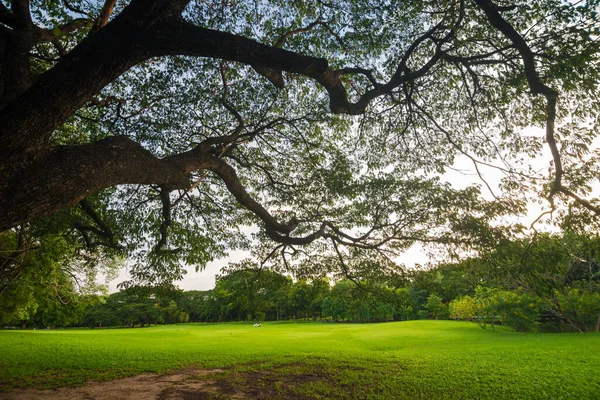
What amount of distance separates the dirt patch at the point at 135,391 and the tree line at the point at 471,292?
7.99ft

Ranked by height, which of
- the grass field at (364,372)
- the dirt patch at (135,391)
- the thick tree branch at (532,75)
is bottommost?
the grass field at (364,372)

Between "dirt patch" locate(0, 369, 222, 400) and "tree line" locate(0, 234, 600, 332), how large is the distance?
2435 mm

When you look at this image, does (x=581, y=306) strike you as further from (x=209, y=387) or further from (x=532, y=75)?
(x=209, y=387)

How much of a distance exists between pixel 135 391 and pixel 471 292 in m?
41.0

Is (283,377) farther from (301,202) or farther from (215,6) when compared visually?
(215,6)

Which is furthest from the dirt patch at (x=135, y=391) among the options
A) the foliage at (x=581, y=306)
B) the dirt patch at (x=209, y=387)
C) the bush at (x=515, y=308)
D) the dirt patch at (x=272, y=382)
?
the foliage at (x=581, y=306)

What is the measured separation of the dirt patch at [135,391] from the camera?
7.27 m

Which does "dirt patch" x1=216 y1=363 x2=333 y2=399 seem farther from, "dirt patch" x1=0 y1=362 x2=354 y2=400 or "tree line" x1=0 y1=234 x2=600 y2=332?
"tree line" x1=0 y1=234 x2=600 y2=332

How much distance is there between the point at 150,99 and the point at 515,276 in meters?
10.9

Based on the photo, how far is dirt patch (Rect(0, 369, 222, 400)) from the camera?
7266 millimetres

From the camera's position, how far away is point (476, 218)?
7281 millimetres

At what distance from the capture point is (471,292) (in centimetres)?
3791

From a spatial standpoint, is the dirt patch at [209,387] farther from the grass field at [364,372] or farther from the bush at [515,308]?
the bush at [515,308]

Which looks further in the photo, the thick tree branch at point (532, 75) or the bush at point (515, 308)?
the bush at point (515, 308)
